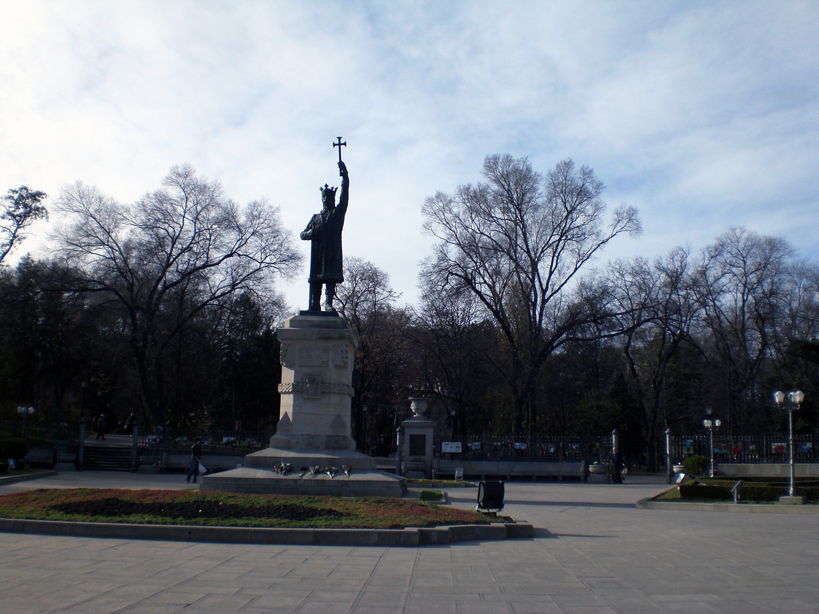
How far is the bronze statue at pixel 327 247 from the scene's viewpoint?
67.6 feet

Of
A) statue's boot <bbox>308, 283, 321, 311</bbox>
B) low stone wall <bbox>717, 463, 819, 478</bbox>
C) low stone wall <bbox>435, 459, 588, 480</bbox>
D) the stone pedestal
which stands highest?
statue's boot <bbox>308, 283, 321, 311</bbox>

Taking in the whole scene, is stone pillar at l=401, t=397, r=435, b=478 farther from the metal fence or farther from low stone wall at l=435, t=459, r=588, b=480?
the metal fence

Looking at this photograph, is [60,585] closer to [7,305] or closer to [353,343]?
[353,343]

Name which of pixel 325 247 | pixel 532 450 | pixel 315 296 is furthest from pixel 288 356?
pixel 532 450

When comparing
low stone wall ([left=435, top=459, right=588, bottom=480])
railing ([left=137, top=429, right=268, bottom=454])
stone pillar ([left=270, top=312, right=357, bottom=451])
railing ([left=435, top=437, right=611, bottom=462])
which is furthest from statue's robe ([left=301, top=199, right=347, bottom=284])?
railing ([left=435, top=437, right=611, bottom=462])

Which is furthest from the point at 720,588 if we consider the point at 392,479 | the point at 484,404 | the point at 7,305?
the point at 484,404

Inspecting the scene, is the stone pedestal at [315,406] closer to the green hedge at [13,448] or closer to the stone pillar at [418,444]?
the stone pillar at [418,444]

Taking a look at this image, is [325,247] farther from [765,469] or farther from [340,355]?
[765,469]

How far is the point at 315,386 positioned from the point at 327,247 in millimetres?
4048

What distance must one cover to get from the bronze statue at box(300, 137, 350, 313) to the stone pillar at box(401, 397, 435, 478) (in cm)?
1288

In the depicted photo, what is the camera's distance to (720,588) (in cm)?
825

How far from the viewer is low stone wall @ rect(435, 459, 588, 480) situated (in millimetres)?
35062

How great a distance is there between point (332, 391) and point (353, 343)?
169 centimetres

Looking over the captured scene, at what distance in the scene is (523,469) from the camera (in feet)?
116
